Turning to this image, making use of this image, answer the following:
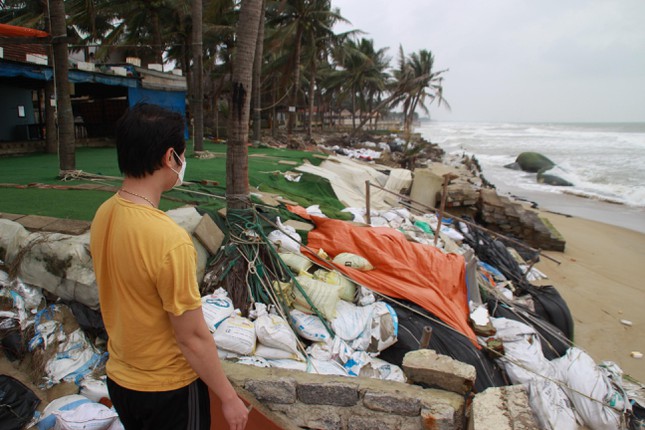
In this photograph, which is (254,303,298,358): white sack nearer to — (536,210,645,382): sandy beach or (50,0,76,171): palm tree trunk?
(536,210,645,382): sandy beach

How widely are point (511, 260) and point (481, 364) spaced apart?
335 cm

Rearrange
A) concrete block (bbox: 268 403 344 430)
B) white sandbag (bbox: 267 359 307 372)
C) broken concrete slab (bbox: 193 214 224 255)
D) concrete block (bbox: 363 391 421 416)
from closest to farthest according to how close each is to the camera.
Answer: concrete block (bbox: 363 391 421 416) < concrete block (bbox: 268 403 344 430) < white sandbag (bbox: 267 359 307 372) < broken concrete slab (bbox: 193 214 224 255)

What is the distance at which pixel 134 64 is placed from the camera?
39.3 ft

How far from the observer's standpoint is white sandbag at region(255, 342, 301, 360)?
3.00 meters

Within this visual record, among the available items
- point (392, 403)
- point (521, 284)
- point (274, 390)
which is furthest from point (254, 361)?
point (521, 284)

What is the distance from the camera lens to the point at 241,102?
12.1 feet

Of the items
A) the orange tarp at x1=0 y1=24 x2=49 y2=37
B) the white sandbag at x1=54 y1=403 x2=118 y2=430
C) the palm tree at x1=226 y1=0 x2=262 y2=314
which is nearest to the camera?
the white sandbag at x1=54 y1=403 x2=118 y2=430

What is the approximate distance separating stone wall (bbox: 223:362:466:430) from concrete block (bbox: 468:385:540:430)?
183 mm

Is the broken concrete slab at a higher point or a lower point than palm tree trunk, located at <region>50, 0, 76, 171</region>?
lower

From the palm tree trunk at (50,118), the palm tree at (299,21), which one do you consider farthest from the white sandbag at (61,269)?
the palm tree at (299,21)

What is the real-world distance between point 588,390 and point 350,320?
83.1 inches

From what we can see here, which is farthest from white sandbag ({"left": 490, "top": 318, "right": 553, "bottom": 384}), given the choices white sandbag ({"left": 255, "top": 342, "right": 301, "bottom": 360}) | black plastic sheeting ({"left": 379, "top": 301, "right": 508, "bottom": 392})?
white sandbag ({"left": 255, "top": 342, "right": 301, "bottom": 360})

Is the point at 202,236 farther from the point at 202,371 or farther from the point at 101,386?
the point at 202,371

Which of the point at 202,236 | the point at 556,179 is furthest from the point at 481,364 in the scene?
the point at 556,179
